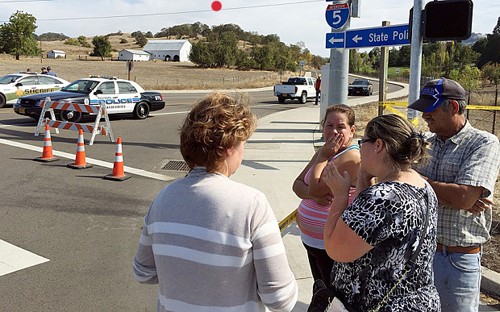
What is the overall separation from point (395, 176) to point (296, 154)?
33.1 ft

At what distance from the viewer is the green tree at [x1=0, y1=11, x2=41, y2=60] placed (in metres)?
63.7

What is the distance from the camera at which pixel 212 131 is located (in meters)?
1.86

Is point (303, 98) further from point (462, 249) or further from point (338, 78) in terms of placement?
point (462, 249)

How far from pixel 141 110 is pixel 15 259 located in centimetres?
1391

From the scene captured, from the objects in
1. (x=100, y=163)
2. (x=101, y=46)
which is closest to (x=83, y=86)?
(x=100, y=163)

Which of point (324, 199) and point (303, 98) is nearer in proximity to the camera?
point (324, 199)

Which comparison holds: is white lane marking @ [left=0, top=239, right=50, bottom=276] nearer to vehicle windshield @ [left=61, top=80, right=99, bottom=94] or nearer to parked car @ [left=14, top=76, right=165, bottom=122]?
parked car @ [left=14, top=76, right=165, bottom=122]

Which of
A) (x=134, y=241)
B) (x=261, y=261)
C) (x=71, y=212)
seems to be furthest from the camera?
(x=71, y=212)

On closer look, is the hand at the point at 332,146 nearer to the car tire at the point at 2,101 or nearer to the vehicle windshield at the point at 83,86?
the vehicle windshield at the point at 83,86

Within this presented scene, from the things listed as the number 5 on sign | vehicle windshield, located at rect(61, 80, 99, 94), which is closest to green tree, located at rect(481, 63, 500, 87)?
vehicle windshield, located at rect(61, 80, 99, 94)

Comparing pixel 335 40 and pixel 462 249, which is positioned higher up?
pixel 335 40

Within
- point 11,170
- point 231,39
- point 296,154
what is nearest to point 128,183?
point 11,170

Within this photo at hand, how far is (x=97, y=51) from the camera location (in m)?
99.4

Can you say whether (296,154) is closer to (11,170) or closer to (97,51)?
(11,170)
